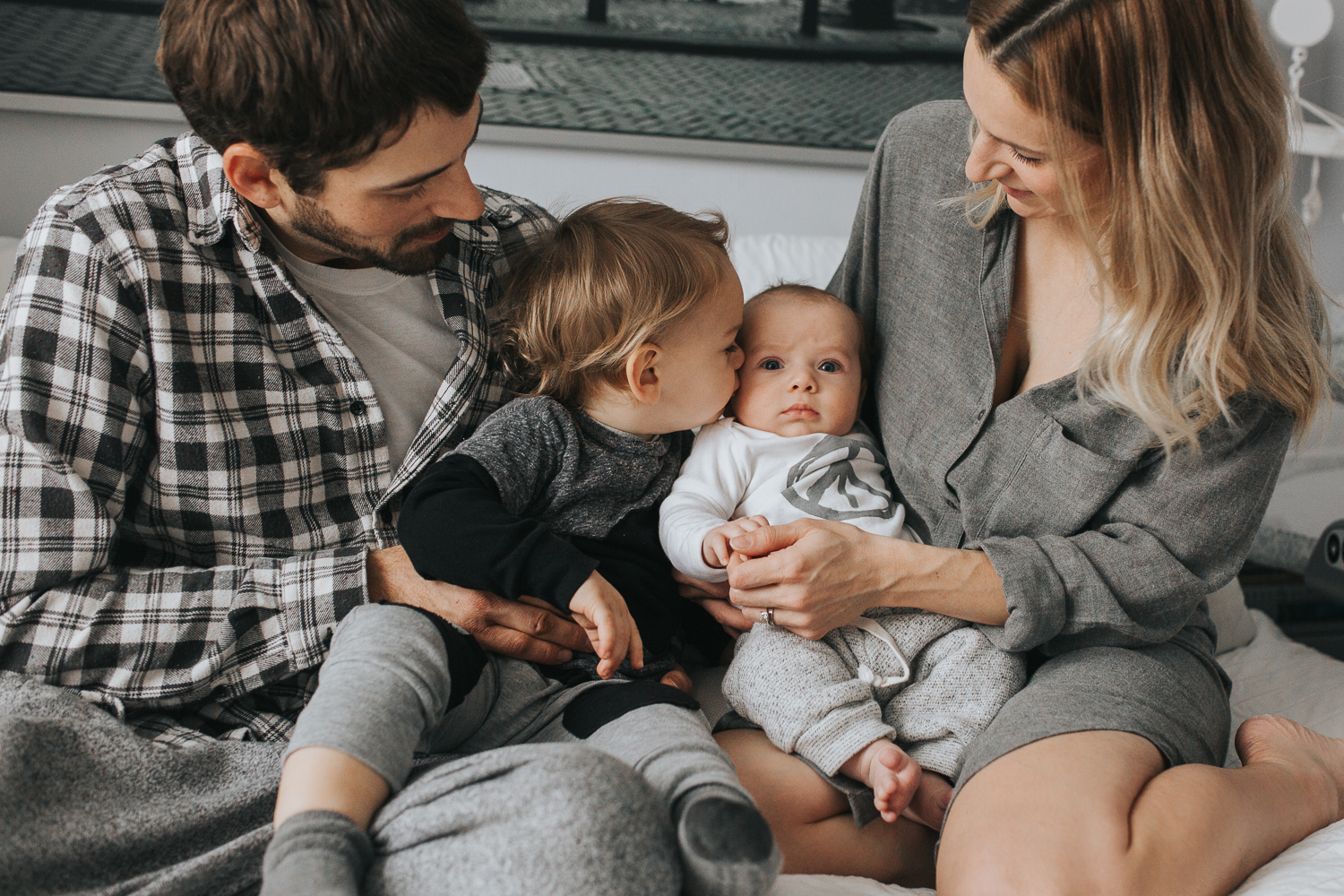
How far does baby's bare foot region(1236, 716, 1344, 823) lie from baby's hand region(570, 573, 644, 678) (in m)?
0.83

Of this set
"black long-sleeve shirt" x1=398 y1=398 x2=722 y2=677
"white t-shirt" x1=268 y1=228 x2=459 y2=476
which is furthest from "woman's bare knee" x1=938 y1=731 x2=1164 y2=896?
"white t-shirt" x1=268 y1=228 x2=459 y2=476

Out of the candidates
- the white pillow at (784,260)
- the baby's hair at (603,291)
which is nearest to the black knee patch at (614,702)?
the baby's hair at (603,291)

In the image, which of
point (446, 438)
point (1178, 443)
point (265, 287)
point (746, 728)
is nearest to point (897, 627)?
point (746, 728)

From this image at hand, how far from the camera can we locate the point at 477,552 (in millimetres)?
1112

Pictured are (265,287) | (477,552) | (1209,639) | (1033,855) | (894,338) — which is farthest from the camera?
(894,338)

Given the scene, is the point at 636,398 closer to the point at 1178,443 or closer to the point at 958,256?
the point at 958,256

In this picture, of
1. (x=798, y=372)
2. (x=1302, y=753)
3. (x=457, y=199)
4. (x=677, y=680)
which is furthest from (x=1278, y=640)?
(x=457, y=199)

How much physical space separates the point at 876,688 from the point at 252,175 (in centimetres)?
101

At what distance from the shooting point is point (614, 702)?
44.0 inches

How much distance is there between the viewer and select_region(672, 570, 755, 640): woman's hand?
1311 mm

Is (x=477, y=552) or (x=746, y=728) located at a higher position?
(x=477, y=552)

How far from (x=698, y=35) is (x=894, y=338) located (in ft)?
3.70

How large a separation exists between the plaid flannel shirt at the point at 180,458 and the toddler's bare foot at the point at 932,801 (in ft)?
2.48

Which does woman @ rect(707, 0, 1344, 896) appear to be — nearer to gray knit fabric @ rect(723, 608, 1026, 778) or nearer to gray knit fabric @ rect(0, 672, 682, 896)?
gray knit fabric @ rect(723, 608, 1026, 778)
